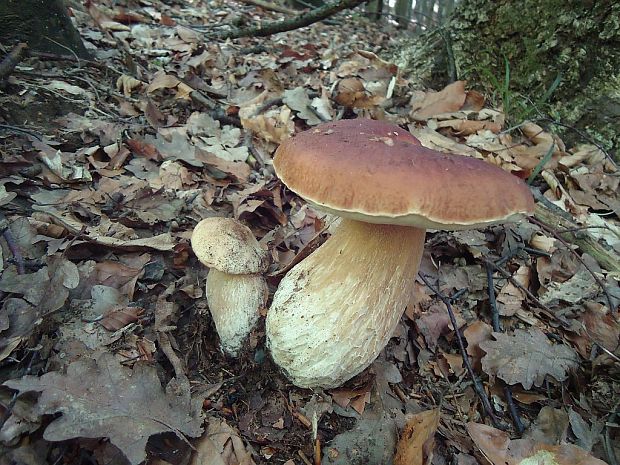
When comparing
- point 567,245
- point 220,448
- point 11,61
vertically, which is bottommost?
point 220,448

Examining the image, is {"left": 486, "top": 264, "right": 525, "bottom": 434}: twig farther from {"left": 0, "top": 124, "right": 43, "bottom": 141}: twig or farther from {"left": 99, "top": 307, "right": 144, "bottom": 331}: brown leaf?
{"left": 0, "top": 124, "right": 43, "bottom": 141}: twig

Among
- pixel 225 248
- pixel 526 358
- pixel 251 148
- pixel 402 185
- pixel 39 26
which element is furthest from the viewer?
pixel 251 148

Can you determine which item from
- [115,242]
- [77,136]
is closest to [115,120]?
[77,136]

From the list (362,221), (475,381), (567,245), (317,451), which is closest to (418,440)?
(317,451)

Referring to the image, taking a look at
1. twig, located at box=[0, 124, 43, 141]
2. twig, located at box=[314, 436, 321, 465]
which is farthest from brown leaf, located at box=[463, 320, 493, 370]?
twig, located at box=[0, 124, 43, 141]

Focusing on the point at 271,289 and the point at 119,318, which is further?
the point at 271,289

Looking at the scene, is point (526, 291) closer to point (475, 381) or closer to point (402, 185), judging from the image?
point (475, 381)

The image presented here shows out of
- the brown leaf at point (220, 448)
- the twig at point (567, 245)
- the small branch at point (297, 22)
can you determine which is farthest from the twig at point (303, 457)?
the small branch at point (297, 22)

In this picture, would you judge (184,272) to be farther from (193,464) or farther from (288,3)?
(288,3)
